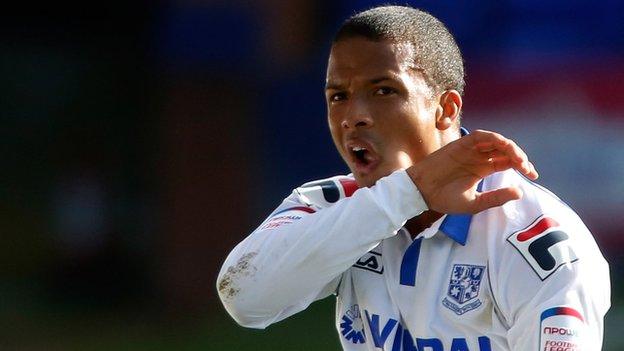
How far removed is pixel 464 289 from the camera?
2.70 m

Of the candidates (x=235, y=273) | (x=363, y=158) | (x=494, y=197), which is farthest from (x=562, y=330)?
(x=235, y=273)

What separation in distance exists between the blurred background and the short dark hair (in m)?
2.53

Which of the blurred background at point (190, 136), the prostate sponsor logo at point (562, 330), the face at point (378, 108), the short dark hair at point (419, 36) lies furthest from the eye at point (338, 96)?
the blurred background at point (190, 136)

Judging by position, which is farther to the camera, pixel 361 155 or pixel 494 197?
pixel 361 155

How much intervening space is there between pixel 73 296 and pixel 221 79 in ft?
4.66

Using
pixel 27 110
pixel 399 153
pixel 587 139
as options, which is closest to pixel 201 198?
pixel 27 110

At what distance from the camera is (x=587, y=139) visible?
5.66 metres

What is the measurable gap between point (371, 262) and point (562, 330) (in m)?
0.58

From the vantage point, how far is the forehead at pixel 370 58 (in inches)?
114

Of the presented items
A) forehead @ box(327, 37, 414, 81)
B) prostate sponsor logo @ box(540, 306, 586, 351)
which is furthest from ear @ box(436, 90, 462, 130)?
prostate sponsor logo @ box(540, 306, 586, 351)

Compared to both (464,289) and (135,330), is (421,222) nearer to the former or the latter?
(464,289)

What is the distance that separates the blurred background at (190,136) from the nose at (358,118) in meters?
2.80

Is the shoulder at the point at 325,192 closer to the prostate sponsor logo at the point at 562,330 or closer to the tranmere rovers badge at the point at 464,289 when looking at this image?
the tranmere rovers badge at the point at 464,289

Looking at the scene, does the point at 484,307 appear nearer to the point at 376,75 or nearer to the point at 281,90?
the point at 376,75
